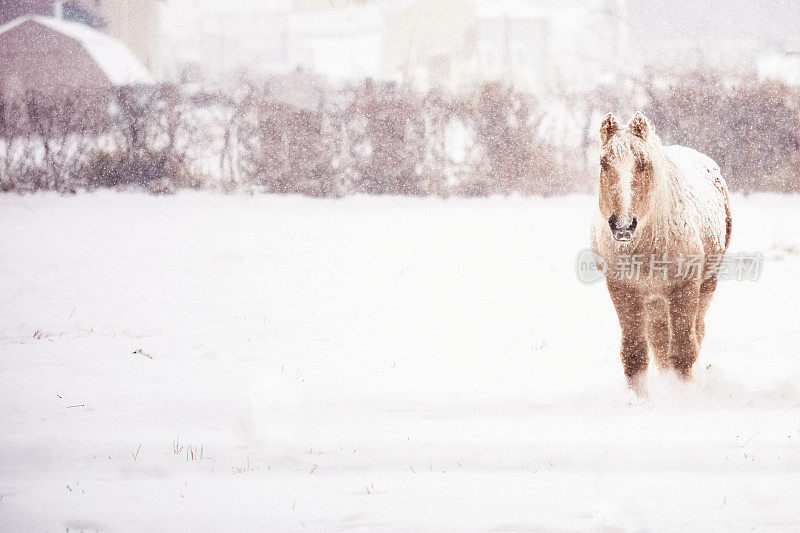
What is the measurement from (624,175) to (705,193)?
4.61 ft

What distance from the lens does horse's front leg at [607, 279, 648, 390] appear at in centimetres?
478

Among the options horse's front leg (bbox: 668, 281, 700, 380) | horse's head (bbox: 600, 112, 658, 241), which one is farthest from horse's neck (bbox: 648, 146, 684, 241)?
horse's front leg (bbox: 668, 281, 700, 380)

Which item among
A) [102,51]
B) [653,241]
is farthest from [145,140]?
[102,51]

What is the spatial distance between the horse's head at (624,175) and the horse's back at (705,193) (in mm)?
718

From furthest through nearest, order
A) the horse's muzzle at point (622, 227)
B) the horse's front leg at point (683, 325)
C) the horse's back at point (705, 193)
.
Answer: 1. the horse's back at point (705, 193)
2. the horse's front leg at point (683, 325)
3. the horse's muzzle at point (622, 227)

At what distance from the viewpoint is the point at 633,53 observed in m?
36.3

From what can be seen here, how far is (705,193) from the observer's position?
17.2 ft

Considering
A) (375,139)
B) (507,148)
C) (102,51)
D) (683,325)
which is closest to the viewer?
(683,325)

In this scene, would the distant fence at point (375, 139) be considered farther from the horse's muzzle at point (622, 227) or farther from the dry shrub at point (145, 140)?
the horse's muzzle at point (622, 227)

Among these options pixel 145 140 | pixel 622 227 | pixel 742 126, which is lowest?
pixel 622 227

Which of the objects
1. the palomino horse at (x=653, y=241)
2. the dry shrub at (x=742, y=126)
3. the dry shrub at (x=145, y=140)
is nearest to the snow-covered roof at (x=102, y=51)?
the dry shrub at (x=145, y=140)

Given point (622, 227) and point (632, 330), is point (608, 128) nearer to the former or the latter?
point (622, 227)

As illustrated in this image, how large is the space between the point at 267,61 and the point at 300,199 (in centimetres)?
3262

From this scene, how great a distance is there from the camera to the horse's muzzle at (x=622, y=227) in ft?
13.4
